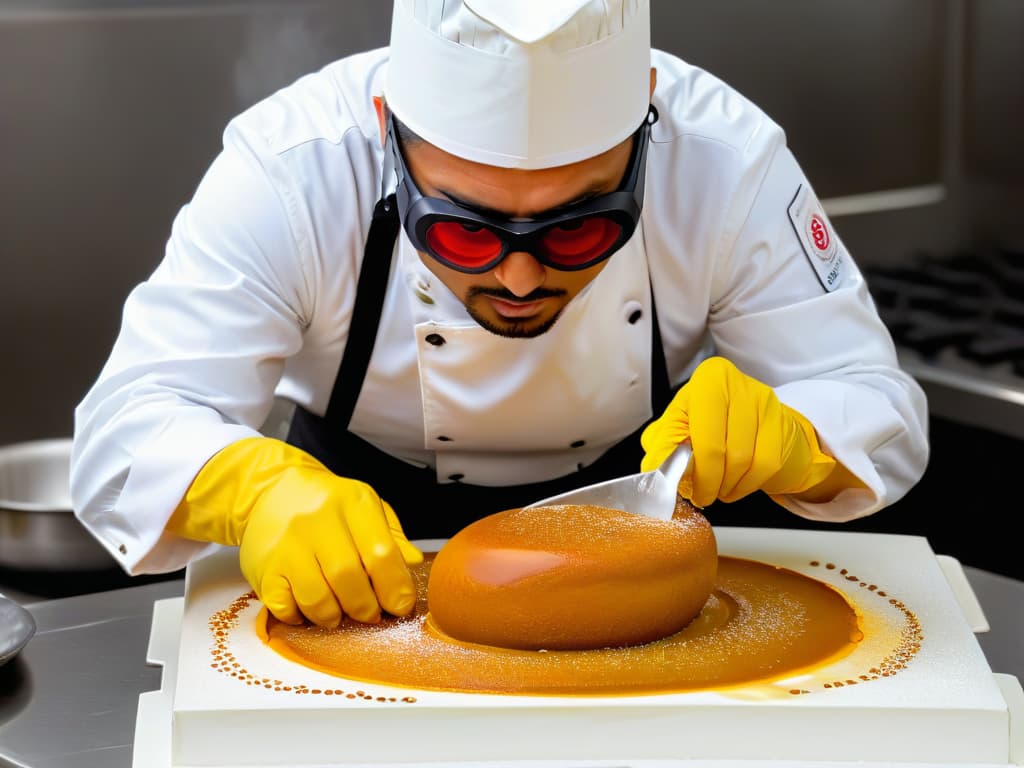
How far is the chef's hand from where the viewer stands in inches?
70.7

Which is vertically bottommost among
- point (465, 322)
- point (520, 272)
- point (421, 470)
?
point (421, 470)

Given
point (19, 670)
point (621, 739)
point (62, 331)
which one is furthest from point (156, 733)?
point (62, 331)

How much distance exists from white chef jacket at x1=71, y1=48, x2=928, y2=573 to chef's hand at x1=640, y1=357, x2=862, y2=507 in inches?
5.0

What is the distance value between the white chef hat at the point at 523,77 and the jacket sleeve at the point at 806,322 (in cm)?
37

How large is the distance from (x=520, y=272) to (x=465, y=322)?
316 mm

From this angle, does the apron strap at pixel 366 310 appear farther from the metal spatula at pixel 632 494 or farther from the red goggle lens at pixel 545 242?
the metal spatula at pixel 632 494

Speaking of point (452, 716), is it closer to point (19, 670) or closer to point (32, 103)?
point (19, 670)

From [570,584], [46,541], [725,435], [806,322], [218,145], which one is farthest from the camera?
[218,145]

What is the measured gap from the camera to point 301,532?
1.70 meters

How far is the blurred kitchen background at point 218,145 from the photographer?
10.0 feet

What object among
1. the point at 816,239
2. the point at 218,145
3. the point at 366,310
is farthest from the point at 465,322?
the point at 218,145

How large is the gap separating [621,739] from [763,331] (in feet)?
2.80

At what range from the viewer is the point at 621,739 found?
1421 millimetres

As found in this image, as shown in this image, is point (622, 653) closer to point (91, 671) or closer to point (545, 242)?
point (545, 242)
